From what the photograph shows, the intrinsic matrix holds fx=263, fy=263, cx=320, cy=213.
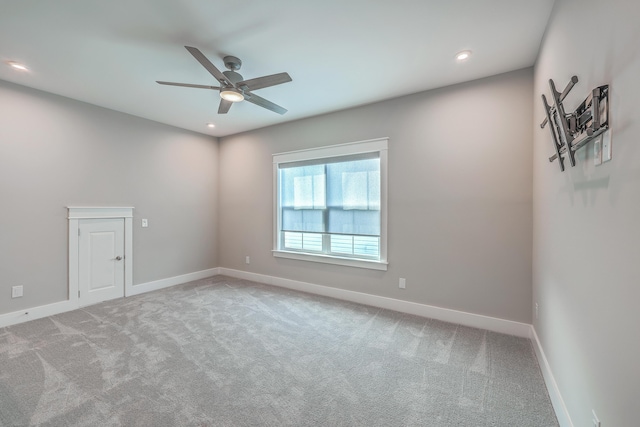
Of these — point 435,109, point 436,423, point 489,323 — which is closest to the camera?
point 436,423

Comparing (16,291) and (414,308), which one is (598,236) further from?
(16,291)

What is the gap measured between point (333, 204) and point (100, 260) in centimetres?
344

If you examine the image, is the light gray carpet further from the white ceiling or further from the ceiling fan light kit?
the white ceiling

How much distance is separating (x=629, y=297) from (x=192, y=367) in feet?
8.81

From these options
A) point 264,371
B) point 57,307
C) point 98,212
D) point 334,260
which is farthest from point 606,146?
point 57,307

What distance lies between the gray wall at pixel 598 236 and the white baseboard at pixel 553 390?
0.07m

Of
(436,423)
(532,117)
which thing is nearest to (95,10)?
(436,423)

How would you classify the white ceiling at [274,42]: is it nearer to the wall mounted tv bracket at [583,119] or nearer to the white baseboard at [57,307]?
the wall mounted tv bracket at [583,119]

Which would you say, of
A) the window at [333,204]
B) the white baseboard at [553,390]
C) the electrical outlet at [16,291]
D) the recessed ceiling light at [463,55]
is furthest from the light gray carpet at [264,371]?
the recessed ceiling light at [463,55]

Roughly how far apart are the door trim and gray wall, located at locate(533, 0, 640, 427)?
5036 millimetres

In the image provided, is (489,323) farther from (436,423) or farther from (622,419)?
(622,419)

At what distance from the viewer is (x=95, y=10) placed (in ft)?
6.42

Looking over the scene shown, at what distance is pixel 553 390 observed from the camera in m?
1.78

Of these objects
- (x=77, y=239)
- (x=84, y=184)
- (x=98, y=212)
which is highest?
(x=84, y=184)
